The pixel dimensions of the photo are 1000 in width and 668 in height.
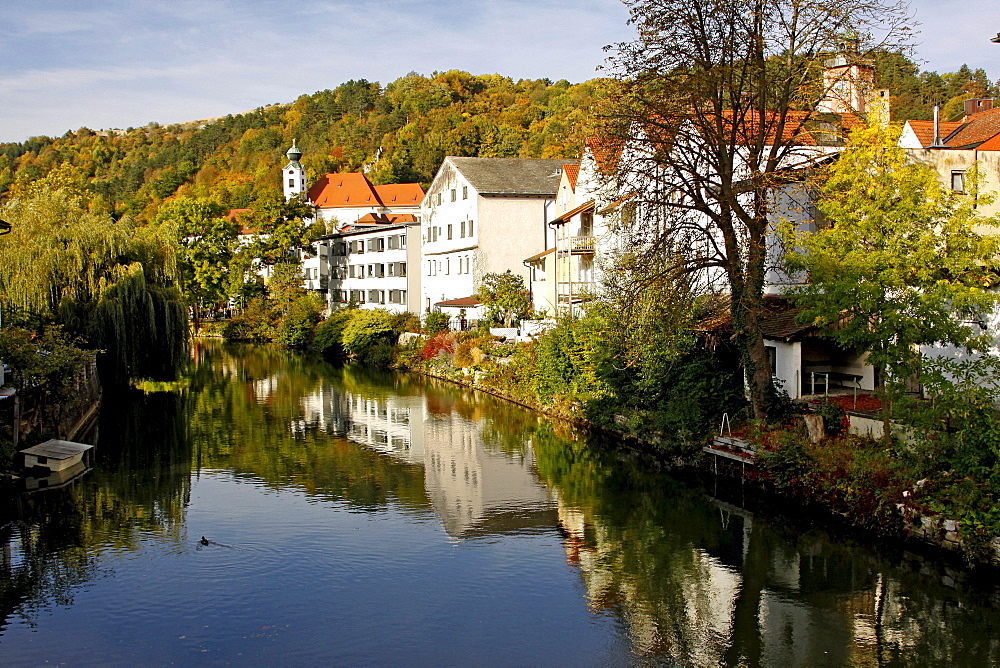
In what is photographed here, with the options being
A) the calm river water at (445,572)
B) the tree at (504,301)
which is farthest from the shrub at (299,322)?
the calm river water at (445,572)

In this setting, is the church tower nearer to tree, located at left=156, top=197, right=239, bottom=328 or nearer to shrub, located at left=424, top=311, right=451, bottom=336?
tree, located at left=156, top=197, right=239, bottom=328

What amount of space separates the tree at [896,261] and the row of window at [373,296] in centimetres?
4641

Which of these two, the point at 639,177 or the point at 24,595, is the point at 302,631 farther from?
the point at 639,177

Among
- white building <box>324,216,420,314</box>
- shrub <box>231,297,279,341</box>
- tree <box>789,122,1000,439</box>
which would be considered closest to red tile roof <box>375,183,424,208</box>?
white building <box>324,216,420,314</box>

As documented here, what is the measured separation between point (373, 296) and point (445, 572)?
51175 millimetres

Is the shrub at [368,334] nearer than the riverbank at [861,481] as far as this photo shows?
No

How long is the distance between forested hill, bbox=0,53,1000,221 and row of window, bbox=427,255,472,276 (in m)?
35.1

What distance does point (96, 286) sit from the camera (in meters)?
33.3

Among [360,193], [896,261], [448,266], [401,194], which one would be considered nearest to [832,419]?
[896,261]

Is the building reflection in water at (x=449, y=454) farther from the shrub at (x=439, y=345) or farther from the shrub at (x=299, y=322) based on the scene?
the shrub at (x=299, y=322)

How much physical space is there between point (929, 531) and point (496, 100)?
127 m

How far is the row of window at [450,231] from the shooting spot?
52.6m

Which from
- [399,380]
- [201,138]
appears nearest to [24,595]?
[399,380]

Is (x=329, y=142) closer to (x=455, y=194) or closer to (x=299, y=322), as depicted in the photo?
(x=299, y=322)
